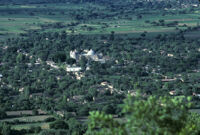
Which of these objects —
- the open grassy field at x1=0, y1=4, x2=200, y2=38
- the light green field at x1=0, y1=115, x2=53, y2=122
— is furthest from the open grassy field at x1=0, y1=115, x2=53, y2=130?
the open grassy field at x1=0, y1=4, x2=200, y2=38

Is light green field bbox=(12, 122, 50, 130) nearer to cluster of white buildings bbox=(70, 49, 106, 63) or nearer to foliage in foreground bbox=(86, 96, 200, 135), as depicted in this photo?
foliage in foreground bbox=(86, 96, 200, 135)

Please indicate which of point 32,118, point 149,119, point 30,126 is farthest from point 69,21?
point 149,119

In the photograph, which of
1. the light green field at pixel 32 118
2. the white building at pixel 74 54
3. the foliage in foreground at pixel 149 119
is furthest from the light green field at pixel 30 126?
the white building at pixel 74 54

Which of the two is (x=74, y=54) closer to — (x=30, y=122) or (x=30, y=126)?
(x=30, y=122)

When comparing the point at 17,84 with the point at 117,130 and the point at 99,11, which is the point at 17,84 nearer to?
the point at 117,130

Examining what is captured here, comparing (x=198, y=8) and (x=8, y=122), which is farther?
(x=198, y=8)

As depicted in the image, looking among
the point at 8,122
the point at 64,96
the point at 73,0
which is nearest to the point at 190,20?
the point at 73,0

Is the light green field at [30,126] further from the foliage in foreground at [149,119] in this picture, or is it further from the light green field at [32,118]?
the foliage in foreground at [149,119]
